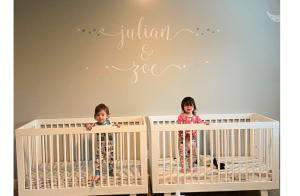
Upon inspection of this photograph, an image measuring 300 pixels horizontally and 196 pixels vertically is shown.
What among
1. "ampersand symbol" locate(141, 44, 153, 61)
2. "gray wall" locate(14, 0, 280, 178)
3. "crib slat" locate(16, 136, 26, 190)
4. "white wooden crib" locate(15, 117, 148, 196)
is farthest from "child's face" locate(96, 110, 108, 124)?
"ampersand symbol" locate(141, 44, 153, 61)

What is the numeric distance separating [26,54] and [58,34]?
0.39 meters

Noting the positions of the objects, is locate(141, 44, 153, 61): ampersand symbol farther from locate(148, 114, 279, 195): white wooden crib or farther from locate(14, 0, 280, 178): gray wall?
locate(148, 114, 279, 195): white wooden crib

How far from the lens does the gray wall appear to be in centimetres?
266

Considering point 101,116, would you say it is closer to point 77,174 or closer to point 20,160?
point 77,174

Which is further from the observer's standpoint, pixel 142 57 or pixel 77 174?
pixel 142 57

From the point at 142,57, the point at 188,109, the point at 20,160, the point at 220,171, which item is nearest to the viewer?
the point at 20,160

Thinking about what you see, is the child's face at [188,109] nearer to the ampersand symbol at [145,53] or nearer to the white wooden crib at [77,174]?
the white wooden crib at [77,174]

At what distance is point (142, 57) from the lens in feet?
8.91

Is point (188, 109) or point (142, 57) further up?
point (142, 57)

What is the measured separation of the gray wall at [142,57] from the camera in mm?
2660

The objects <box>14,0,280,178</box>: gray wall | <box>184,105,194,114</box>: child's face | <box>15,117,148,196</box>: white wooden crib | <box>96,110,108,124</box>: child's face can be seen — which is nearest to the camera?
<box>15,117,148,196</box>: white wooden crib

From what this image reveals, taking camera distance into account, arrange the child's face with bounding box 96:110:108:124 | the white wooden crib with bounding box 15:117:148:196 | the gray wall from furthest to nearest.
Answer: the gray wall < the child's face with bounding box 96:110:108:124 < the white wooden crib with bounding box 15:117:148:196

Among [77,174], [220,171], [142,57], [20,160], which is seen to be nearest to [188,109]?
[220,171]

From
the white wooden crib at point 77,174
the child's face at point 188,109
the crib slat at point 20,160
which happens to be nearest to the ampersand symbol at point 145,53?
the child's face at point 188,109
